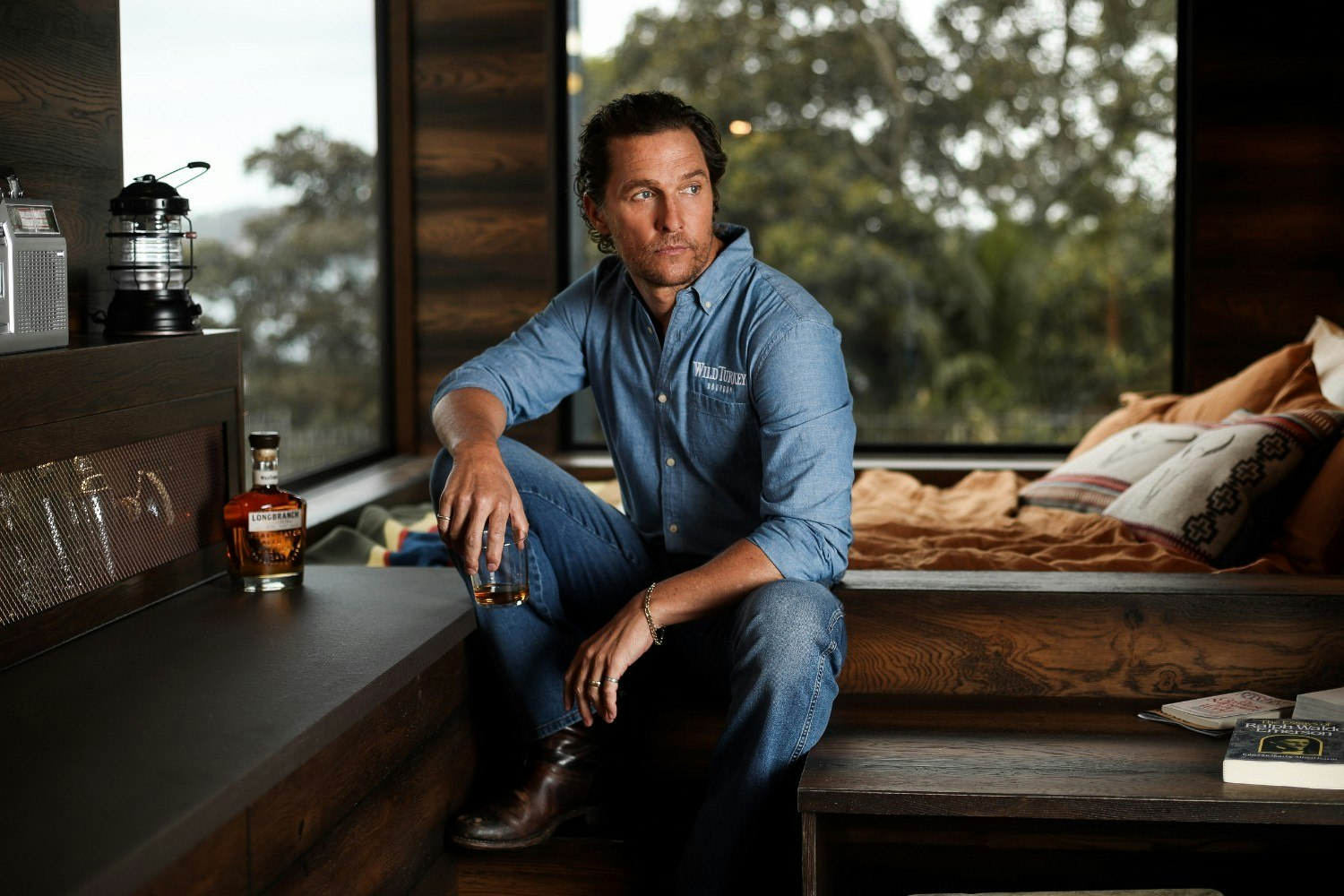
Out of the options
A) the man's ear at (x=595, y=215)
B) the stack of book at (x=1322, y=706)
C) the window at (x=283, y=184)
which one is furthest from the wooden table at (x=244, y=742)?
the stack of book at (x=1322, y=706)

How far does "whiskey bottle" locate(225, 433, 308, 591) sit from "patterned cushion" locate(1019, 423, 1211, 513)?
1889 mm

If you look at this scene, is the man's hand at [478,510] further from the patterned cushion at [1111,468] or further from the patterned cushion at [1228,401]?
the patterned cushion at [1228,401]

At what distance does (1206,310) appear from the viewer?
13.5 ft

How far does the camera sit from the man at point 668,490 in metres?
1.84

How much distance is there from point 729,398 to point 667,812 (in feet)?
2.14

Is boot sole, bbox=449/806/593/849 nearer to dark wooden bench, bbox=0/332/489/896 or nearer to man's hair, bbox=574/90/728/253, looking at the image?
dark wooden bench, bbox=0/332/489/896

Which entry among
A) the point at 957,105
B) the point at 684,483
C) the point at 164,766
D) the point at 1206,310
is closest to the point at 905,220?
the point at 957,105

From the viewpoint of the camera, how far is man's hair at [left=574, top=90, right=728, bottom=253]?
2137 mm

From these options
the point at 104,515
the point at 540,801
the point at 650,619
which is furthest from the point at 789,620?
the point at 104,515

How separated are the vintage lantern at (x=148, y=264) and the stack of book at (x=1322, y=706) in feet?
5.65

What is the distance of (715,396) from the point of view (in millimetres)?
2133

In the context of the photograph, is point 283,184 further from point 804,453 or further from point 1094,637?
point 1094,637

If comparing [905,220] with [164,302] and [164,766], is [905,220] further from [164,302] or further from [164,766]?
[164,766]

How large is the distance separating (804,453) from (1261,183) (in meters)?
2.71
